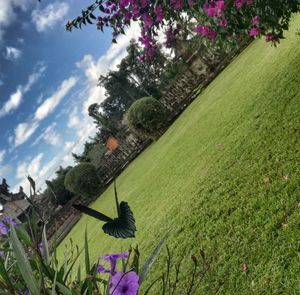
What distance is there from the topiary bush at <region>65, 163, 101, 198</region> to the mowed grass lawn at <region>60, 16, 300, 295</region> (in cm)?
1105

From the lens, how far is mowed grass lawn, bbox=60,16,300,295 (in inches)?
153

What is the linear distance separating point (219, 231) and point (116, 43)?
290 centimetres

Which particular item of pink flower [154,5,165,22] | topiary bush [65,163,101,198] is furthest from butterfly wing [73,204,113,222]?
topiary bush [65,163,101,198]

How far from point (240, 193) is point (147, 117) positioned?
1494 cm

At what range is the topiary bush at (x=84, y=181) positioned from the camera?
74.4 ft

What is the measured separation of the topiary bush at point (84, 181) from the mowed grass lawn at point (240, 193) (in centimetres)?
1105

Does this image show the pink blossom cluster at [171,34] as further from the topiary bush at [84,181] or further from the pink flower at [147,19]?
the topiary bush at [84,181]

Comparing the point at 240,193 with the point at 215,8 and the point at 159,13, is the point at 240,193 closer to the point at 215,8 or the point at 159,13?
the point at 159,13

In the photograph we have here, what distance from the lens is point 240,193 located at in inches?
218

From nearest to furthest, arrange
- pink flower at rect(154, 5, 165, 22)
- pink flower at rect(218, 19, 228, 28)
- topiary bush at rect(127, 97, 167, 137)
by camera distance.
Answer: pink flower at rect(218, 19, 228, 28), pink flower at rect(154, 5, 165, 22), topiary bush at rect(127, 97, 167, 137)

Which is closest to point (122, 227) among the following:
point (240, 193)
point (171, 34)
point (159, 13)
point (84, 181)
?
point (159, 13)

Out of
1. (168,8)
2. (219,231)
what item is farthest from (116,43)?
(219,231)

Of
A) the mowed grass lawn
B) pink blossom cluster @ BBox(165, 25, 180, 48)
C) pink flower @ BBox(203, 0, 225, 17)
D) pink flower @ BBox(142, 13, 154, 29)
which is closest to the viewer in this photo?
pink flower @ BBox(203, 0, 225, 17)

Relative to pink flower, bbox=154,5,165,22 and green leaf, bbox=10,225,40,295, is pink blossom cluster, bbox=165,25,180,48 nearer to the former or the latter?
pink flower, bbox=154,5,165,22
